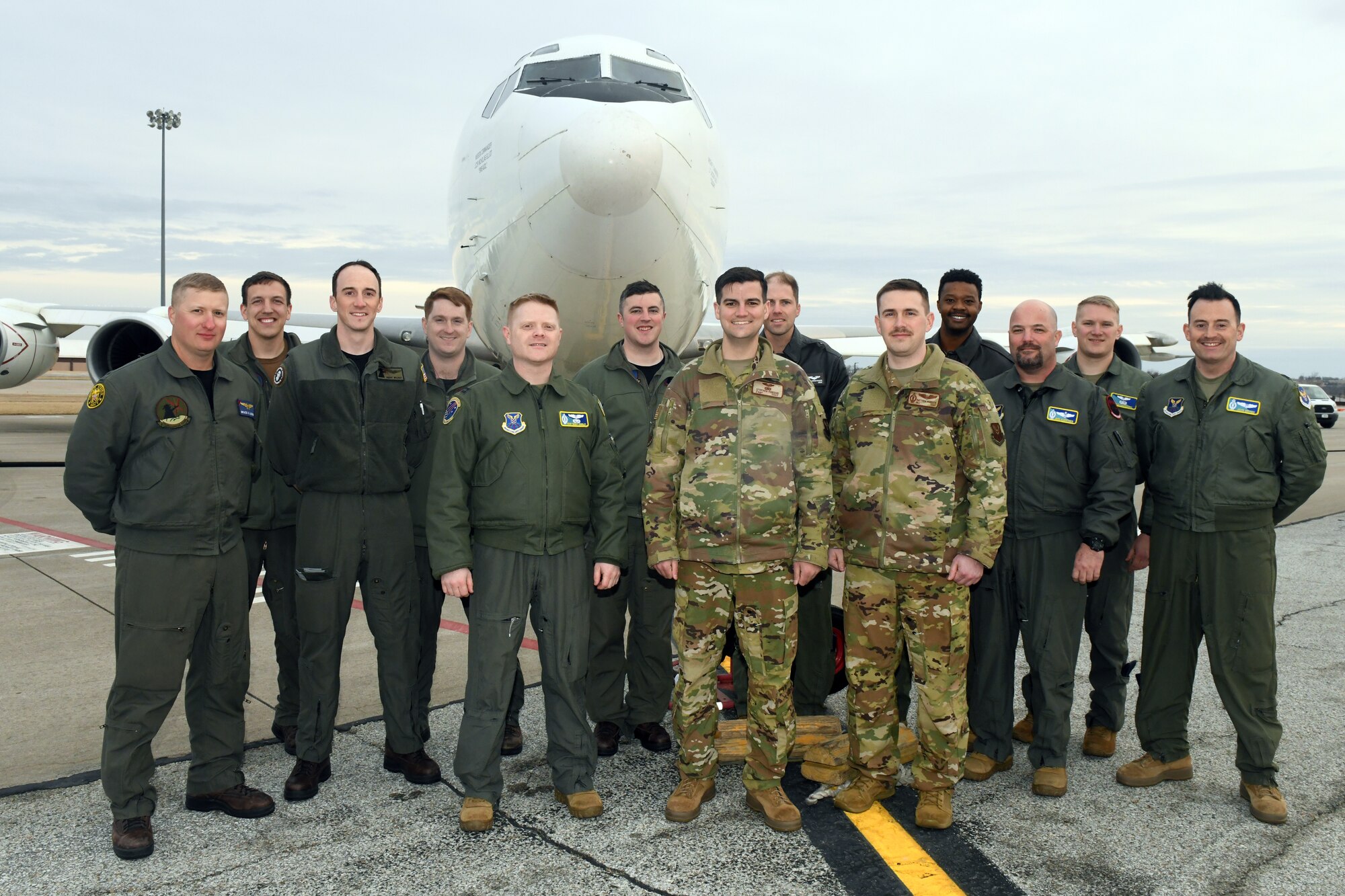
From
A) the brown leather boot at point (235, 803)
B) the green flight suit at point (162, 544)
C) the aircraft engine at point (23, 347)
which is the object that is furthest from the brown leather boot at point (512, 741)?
the aircraft engine at point (23, 347)

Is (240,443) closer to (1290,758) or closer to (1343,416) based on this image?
(1290,758)

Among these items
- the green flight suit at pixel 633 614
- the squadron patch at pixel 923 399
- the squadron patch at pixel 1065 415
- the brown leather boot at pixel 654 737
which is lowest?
the brown leather boot at pixel 654 737

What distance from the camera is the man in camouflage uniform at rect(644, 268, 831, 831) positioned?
11.2 feet

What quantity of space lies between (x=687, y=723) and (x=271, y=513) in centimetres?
208

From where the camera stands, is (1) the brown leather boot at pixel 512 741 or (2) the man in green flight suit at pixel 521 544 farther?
(1) the brown leather boot at pixel 512 741

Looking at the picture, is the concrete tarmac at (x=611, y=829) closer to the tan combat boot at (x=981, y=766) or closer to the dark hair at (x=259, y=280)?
the tan combat boot at (x=981, y=766)

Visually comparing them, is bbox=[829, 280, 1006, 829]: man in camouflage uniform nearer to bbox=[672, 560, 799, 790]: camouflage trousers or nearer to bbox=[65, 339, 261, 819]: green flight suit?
bbox=[672, 560, 799, 790]: camouflage trousers

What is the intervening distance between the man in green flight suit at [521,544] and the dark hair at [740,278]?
0.70m

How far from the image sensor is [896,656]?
11.5 ft

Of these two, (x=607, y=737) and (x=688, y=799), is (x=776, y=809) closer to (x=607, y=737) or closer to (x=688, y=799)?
(x=688, y=799)

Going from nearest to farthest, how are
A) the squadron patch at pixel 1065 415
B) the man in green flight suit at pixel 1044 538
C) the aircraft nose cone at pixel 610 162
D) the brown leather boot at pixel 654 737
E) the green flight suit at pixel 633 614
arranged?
the man in green flight suit at pixel 1044 538, the squadron patch at pixel 1065 415, the brown leather boot at pixel 654 737, the green flight suit at pixel 633 614, the aircraft nose cone at pixel 610 162

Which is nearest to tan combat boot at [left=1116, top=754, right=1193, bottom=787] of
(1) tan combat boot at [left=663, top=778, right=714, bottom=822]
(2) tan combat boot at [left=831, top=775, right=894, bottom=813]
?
(2) tan combat boot at [left=831, top=775, right=894, bottom=813]

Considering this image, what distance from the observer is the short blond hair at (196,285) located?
3.34 m

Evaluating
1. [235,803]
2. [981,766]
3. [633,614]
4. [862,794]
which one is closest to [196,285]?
[235,803]
